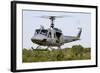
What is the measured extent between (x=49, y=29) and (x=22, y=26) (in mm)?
179

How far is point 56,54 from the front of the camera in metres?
1.41

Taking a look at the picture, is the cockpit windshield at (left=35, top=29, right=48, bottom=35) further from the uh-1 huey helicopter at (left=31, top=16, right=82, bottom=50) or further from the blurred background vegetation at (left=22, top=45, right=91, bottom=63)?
the blurred background vegetation at (left=22, top=45, right=91, bottom=63)

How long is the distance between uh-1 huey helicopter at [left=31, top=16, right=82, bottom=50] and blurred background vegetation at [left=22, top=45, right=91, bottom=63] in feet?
0.15

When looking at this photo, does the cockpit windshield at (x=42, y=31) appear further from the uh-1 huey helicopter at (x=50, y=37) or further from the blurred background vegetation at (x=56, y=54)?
the blurred background vegetation at (x=56, y=54)

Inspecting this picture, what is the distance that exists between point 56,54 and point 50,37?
117mm

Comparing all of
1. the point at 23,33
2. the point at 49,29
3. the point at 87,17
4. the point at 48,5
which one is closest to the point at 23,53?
the point at 23,33

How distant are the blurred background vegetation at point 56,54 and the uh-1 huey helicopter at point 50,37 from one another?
4 centimetres

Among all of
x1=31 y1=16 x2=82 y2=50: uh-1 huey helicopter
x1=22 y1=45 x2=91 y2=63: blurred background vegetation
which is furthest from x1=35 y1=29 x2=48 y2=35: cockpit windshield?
x1=22 y1=45 x2=91 y2=63: blurred background vegetation

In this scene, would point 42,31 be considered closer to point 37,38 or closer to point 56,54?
point 37,38

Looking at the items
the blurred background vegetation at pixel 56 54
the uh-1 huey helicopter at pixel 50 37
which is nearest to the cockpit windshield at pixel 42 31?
the uh-1 huey helicopter at pixel 50 37

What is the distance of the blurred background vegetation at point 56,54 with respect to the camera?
1347 millimetres

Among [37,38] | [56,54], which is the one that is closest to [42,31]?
[37,38]

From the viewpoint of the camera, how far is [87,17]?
1506mm

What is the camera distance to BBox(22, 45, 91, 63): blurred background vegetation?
1347mm
